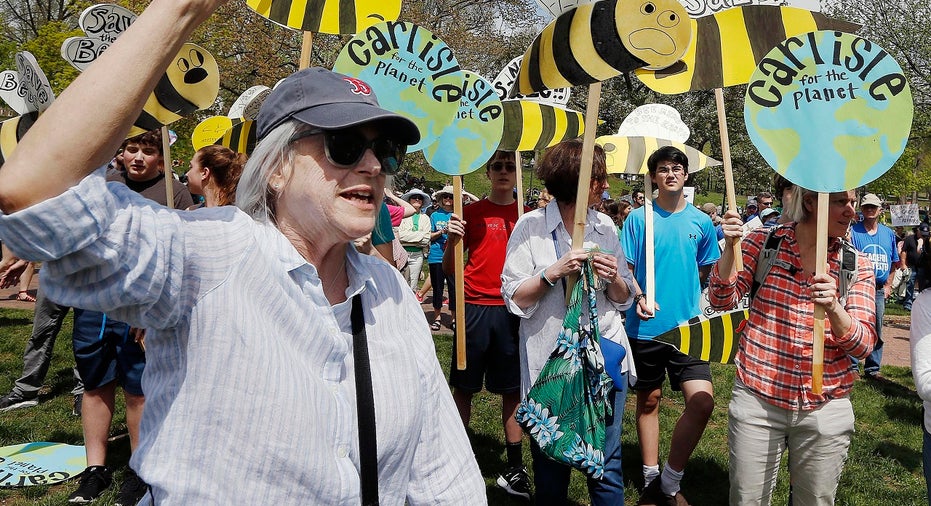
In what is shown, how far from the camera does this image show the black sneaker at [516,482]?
4344mm

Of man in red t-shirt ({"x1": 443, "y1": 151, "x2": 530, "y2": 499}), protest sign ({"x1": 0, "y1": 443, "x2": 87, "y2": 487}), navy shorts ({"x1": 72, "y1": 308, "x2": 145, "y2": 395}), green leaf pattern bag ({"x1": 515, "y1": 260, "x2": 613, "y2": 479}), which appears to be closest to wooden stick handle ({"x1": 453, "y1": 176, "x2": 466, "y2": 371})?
man in red t-shirt ({"x1": 443, "y1": 151, "x2": 530, "y2": 499})

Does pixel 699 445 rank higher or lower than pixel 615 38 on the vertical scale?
lower

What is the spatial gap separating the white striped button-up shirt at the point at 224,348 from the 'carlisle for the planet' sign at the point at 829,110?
219 centimetres

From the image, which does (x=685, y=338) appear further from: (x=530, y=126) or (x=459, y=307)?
(x=530, y=126)

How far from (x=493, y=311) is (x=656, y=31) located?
2114 millimetres

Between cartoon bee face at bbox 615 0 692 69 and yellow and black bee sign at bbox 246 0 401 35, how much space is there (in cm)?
136

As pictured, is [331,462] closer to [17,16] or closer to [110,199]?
[110,199]

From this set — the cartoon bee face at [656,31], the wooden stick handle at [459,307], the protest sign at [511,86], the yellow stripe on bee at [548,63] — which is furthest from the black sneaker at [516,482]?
the protest sign at [511,86]

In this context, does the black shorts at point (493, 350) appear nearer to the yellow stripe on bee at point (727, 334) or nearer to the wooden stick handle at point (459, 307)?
the wooden stick handle at point (459, 307)

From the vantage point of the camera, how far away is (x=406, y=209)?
25.5 ft

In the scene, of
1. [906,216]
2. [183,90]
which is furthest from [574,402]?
[906,216]

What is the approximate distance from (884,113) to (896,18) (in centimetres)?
2577

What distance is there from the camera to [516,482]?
438 centimetres

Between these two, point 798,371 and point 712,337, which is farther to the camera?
point 712,337
